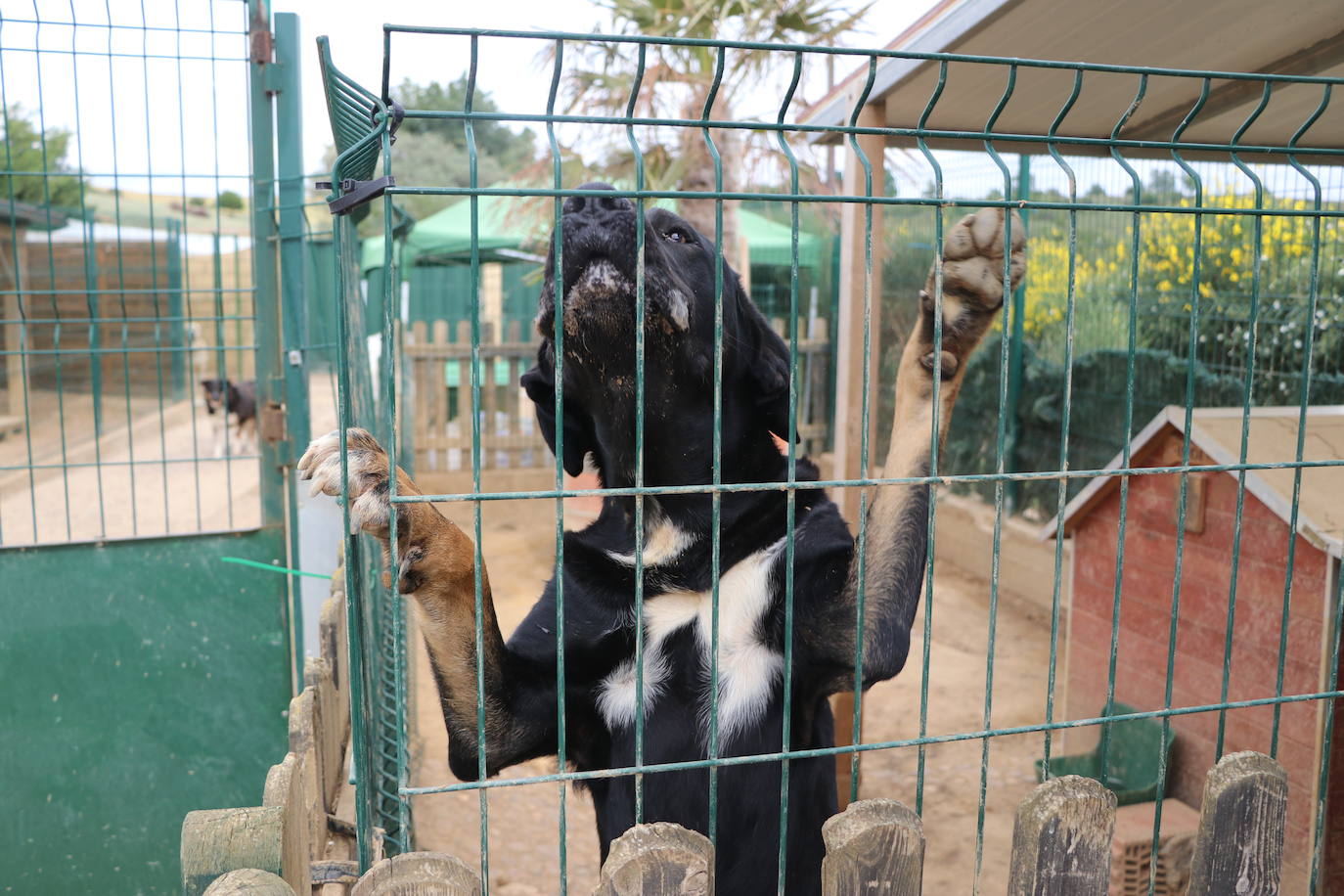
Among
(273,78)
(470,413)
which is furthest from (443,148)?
(273,78)

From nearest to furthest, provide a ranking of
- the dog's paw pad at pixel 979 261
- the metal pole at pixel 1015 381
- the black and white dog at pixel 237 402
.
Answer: the dog's paw pad at pixel 979 261 → the metal pole at pixel 1015 381 → the black and white dog at pixel 237 402

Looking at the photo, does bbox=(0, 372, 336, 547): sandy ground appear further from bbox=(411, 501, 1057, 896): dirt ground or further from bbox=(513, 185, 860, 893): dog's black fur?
bbox=(513, 185, 860, 893): dog's black fur

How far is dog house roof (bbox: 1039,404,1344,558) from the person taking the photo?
3.38m

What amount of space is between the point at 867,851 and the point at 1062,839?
1.01 feet

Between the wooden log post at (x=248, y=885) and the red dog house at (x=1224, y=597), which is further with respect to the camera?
the red dog house at (x=1224, y=597)

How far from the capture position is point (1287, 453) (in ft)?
11.8

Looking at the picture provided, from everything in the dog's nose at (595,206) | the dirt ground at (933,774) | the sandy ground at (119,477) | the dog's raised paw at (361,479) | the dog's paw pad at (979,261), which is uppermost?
the dog's nose at (595,206)

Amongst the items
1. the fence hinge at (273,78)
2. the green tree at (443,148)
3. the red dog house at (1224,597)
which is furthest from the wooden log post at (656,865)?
the green tree at (443,148)

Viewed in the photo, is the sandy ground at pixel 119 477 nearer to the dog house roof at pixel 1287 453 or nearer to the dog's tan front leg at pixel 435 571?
the dog's tan front leg at pixel 435 571

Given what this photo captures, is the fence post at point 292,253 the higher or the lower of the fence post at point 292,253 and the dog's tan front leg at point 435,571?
the higher

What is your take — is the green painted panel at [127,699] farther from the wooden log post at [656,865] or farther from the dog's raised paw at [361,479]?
the wooden log post at [656,865]

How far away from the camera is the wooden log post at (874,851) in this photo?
1414mm

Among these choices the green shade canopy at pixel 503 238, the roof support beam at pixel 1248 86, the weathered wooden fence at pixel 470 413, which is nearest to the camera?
the roof support beam at pixel 1248 86

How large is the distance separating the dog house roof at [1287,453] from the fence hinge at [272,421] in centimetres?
304
